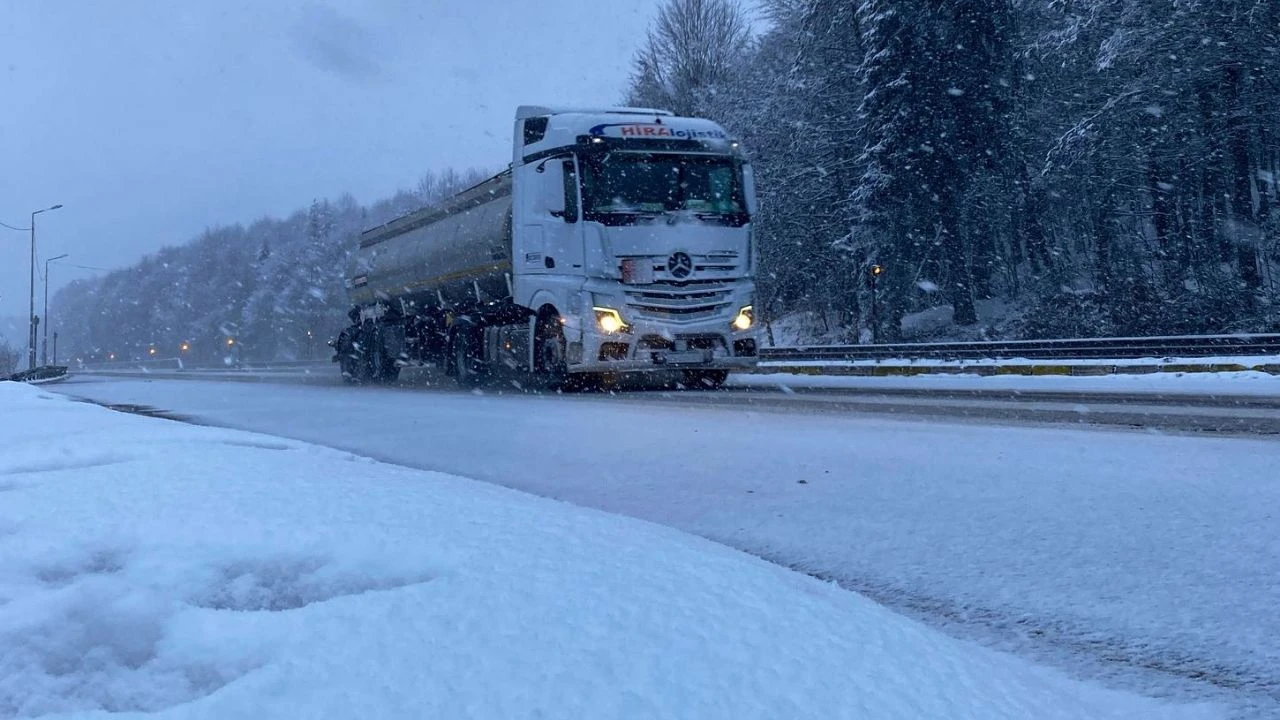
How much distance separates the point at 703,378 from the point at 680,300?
2.98 meters

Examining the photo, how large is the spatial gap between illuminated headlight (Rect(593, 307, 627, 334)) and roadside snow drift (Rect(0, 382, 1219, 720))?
9724 mm

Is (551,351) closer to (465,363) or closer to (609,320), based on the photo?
(609,320)

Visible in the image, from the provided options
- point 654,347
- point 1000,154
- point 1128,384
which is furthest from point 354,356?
point 1000,154

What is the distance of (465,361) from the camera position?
1688cm

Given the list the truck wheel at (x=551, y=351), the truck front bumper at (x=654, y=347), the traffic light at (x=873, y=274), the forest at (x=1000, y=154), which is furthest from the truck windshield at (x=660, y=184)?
the forest at (x=1000, y=154)

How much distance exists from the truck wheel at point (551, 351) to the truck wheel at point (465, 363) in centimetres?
284

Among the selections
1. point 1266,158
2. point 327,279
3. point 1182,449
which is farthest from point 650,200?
point 327,279

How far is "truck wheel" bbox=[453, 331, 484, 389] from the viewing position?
54.9 feet

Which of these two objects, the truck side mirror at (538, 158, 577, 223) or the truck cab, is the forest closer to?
the truck cab

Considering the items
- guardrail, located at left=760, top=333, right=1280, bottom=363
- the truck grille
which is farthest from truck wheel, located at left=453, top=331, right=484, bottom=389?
guardrail, located at left=760, top=333, right=1280, bottom=363

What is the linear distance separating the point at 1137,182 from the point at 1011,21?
21.7 ft

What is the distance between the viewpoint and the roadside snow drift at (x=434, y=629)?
1.39 meters

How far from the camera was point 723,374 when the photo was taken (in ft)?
51.6

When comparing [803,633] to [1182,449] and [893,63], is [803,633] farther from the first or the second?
[893,63]
